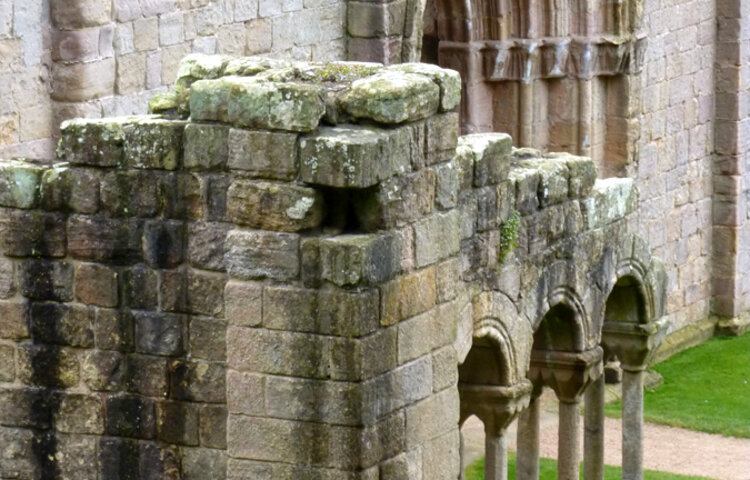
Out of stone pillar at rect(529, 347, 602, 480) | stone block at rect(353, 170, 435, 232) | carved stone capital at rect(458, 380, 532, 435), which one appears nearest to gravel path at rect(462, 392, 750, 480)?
stone pillar at rect(529, 347, 602, 480)

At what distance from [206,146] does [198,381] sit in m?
1.01

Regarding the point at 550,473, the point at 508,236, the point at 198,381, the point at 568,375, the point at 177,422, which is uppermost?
the point at 508,236

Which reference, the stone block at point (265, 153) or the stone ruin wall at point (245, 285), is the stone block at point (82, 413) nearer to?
the stone ruin wall at point (245, 285)

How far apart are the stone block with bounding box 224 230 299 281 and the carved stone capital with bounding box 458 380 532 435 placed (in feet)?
8.15

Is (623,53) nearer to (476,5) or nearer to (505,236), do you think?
(476,5)

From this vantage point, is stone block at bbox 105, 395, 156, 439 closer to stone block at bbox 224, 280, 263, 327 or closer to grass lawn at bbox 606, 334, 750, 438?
stone block at bbox 224, 280, 263, 327

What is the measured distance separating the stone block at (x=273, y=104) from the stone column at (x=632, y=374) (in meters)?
4.27

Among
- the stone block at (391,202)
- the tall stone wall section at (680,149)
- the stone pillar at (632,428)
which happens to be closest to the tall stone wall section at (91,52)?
the stone pillar at (632,428)

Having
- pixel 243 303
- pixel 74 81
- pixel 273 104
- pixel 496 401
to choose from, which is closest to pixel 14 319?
pixel 243 303

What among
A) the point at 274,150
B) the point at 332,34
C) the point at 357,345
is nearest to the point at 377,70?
the point at 274,150

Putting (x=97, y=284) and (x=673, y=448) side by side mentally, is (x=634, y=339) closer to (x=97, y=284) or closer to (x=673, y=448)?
(x=97, y=284)

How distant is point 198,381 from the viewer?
27.9 ft

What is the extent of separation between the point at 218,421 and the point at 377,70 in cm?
164

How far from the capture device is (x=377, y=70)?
8.46 metres
